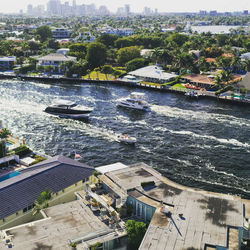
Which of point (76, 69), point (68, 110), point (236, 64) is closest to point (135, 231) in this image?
point (68, 110)

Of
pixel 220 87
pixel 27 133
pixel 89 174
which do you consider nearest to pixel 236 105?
pixel 220 87

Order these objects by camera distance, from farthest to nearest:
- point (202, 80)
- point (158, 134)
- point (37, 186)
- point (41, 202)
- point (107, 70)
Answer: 1. point (107, 70)
2. point (202, 80)
3. point (158, 134)
4. point (37, 186)
5. point (41, 202)

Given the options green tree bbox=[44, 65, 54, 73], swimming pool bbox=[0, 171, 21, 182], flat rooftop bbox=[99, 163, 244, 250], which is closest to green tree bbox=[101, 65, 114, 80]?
green tree bbox=[44, 65, 54, 73]

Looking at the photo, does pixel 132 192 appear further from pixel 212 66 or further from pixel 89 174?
pixel 212 66

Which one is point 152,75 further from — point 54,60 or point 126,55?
point 54,60

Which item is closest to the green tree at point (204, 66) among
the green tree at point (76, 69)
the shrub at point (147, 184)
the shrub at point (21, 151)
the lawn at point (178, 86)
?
the lawn at point (178, 86)
